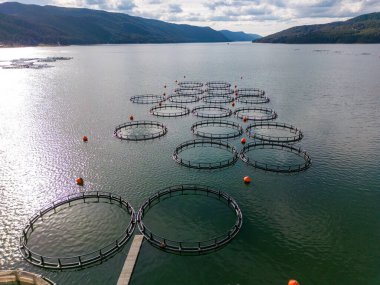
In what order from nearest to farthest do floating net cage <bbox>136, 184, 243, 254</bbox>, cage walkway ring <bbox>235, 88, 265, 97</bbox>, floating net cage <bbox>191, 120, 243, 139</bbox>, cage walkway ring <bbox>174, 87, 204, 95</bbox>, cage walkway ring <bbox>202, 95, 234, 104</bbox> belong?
floating net cage <bbox>136, 184, 243, 254</bbox>, floating net cage <bbox>191, 120, 243, 139</bbox>, cage walkway ring <bbox>202, 95, 234, 104</bbox>, cage walkway ring <bbox>235, 88, 265, 97</bbox>, cage walkway ring <bbox>174, 87, 204, 95</bbox>

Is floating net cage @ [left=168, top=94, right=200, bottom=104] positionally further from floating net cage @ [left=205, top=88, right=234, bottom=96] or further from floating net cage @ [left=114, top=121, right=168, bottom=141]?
floating net cage @ [left=114, top=121, right=168, bottom=141]

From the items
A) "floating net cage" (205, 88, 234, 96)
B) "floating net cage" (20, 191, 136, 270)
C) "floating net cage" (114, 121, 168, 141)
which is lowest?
"floating net cage" (20, 191, 136, 270)

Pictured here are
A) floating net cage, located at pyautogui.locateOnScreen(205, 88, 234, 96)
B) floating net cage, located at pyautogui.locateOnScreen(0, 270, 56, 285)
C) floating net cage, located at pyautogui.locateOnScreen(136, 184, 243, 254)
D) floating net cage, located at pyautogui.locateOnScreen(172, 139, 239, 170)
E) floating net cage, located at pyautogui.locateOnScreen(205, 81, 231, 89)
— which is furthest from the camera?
floating net cage, located at pyautogui.locateOnScreen(205, 81, 231, 89)

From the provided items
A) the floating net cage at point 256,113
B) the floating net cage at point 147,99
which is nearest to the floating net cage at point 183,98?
the floating net cage at point 147,99

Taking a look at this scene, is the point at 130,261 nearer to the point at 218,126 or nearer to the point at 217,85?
the point at 218,126

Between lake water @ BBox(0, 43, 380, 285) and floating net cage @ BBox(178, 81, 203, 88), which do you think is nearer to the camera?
lake water @ BBox(0, 43, 380, 285)

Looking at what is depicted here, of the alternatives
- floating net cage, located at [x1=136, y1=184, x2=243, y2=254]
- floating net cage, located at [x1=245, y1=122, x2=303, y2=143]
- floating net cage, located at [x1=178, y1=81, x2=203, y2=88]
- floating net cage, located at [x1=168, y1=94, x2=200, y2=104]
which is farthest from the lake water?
floating net cage, located at [x1=178, y1=81, x2=203, y2=88]
